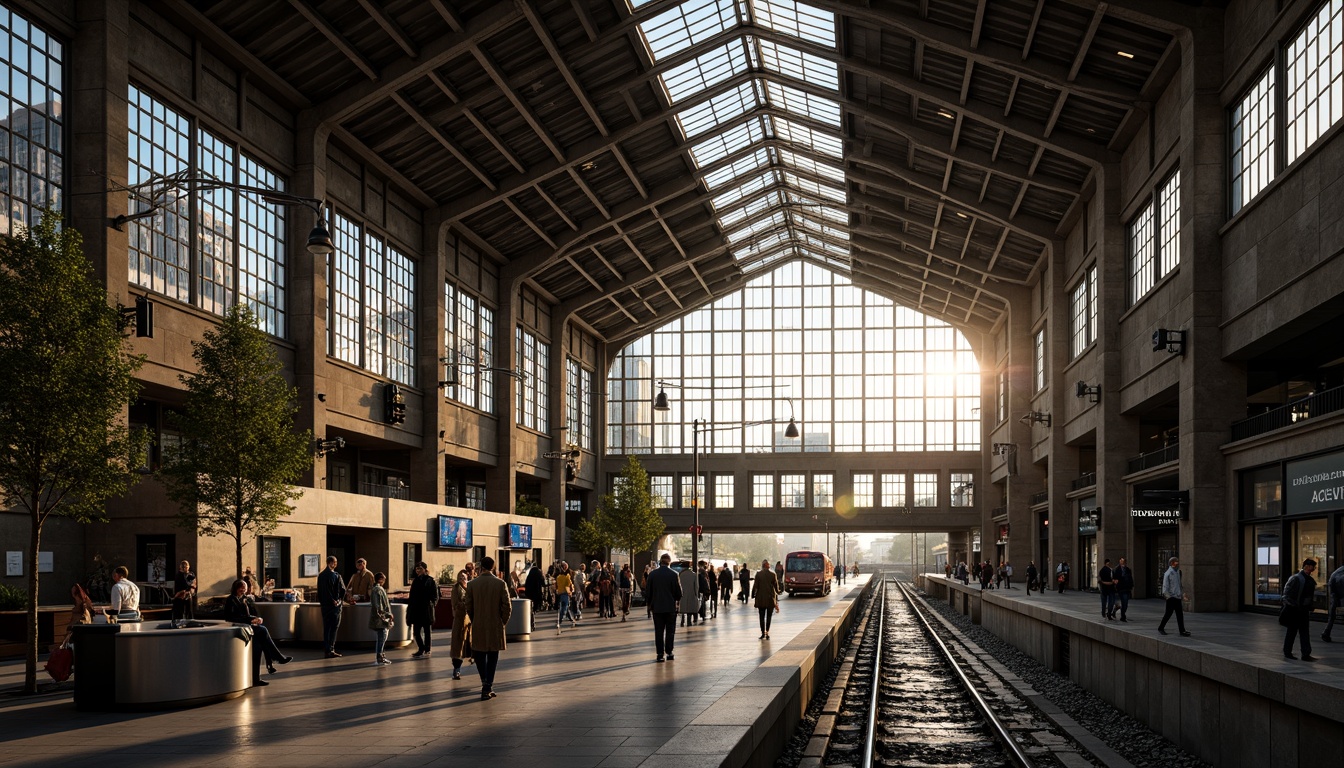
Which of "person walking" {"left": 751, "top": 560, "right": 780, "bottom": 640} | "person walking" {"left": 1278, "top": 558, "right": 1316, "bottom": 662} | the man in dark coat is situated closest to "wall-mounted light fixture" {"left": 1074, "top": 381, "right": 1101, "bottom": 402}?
"person walking" {"left": 751, "top": 560, "right": 780, "bottom": 640}

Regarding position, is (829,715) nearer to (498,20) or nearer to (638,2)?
(498,20)

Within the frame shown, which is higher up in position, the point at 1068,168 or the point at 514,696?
the point at 1068,168

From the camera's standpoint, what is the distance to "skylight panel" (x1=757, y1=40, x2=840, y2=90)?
42250mm

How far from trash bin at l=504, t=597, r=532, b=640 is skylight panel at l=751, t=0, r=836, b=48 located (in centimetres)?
2190

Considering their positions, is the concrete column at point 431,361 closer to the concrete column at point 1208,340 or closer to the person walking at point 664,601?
the person walking at point 664,601

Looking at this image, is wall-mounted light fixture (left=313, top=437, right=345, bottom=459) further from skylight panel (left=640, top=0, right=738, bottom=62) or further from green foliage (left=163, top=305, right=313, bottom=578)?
skylight panel (left=640, top=0, right=738, bottom=62)

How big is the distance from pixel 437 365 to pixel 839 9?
68.1ft

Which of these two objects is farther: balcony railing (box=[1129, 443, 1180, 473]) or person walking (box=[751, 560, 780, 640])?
balcony railing (box=[1129, 443, 1180, 473])

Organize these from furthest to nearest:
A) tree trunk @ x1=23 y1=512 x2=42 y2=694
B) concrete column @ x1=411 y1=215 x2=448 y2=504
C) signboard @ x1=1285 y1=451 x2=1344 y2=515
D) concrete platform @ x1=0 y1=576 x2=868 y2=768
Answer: concrete column @ x1=411 y1=215 x2=448 y2=504 → signboard @ x1=1285 y1=451 x2=1344 y2=515 → tree trunk @ x1=23 y1=512 x2=42 y2=694 → concrete platform @ x1=0 y1=576 x2=868 y2=768

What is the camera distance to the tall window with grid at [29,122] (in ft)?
79.1

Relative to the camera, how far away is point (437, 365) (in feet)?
149

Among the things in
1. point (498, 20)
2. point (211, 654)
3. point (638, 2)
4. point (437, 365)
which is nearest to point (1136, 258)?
point (638, 2)

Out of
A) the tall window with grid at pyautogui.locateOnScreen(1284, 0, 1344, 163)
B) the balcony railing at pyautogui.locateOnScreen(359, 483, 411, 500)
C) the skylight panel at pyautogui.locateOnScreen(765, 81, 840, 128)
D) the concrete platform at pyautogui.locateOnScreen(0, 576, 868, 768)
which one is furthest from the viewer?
the skylight panel at pyautogui.locateOnScreen(765, 81, 840, 128)

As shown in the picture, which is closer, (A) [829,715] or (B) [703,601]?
(A) [829,715]
